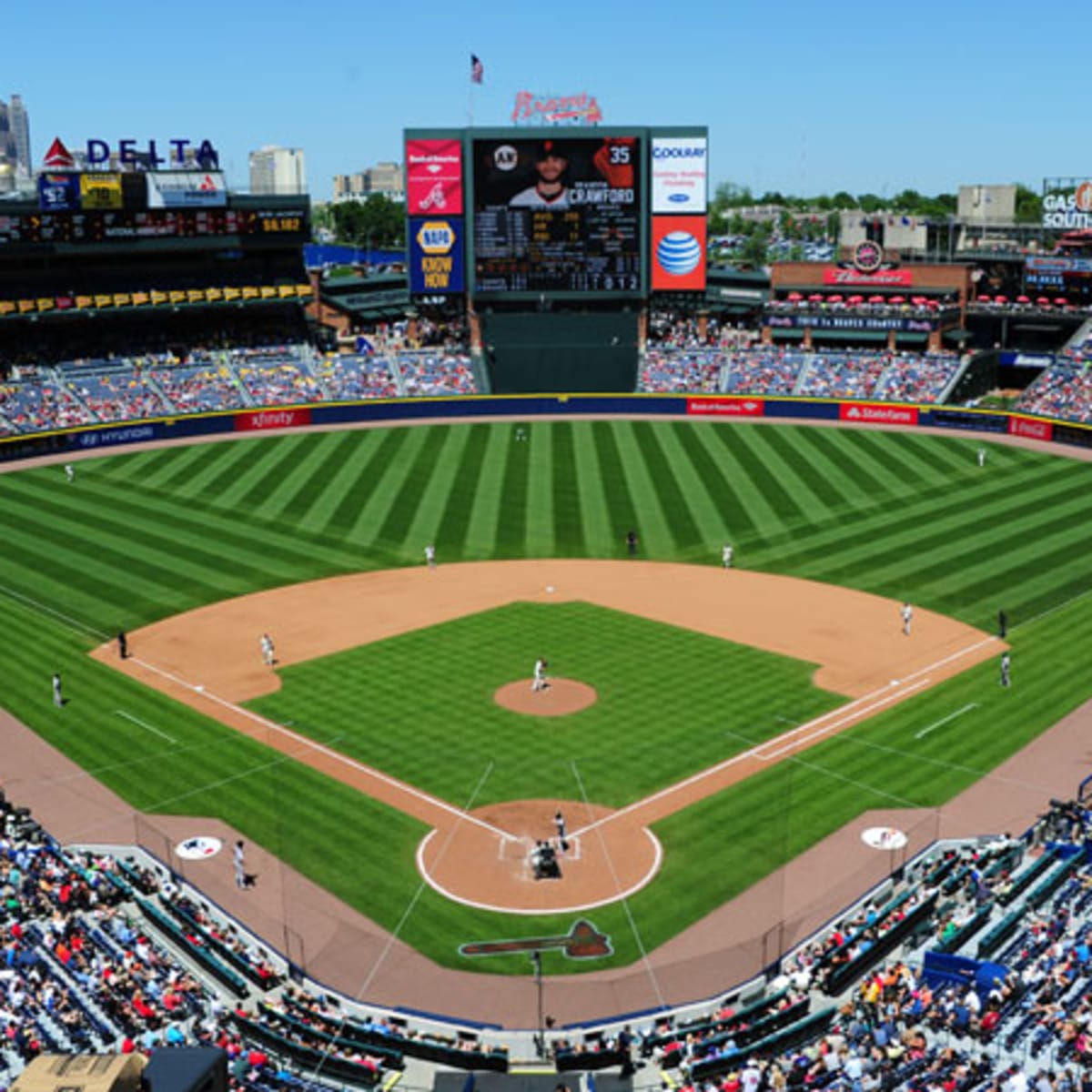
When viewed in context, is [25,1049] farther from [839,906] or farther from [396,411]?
[396,411]

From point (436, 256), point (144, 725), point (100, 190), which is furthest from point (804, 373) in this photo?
point (144, 725)

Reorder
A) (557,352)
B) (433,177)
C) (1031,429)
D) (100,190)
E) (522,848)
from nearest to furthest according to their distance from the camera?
(522,848)
(1031,429)
(100,190)
(433,177)
(557,352)

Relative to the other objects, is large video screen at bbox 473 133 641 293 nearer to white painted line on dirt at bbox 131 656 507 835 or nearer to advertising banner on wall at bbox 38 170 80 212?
advertising banner on wall at bbox 38 170 80 212

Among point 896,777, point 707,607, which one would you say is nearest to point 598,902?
point 896,777

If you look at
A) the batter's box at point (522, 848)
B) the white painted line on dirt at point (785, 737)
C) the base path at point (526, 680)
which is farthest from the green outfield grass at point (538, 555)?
the batter's box at point (522, 848)

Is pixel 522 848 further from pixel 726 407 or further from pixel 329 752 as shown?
pixel 726 407

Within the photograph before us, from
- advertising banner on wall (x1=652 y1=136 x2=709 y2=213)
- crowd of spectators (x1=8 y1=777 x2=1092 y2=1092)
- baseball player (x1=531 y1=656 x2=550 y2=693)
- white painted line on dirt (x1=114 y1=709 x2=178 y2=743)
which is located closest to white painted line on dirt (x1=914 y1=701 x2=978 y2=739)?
crowd of spectators (x1=8 y1=777 x2=1092 y2=1092)
